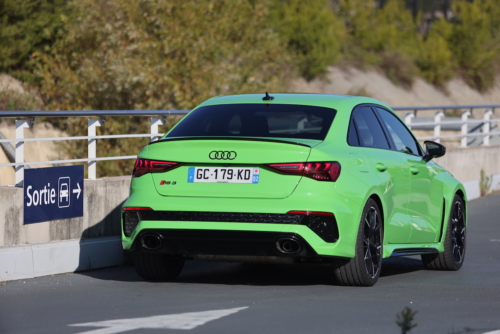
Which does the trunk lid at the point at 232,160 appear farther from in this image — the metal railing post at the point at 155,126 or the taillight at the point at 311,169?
the metal railing post at the point at 155,126

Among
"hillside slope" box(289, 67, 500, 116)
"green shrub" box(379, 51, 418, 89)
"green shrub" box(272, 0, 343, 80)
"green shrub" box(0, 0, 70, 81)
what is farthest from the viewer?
"green shrub" box(379, 51, 418, 89)

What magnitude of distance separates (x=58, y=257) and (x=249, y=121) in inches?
83.4

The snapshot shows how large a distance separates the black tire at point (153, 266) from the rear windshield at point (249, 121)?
38.5 inches

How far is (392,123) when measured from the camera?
878 centimetres

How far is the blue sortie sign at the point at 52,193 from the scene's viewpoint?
8336mm

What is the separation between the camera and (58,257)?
852 centimetres

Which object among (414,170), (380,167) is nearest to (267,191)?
(380,167)

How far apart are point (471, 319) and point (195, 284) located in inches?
95.3

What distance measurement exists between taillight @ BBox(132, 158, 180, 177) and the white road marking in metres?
1.35

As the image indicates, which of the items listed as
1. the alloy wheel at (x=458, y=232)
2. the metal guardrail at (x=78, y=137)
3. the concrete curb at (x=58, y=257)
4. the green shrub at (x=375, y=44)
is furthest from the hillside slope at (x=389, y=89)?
the concrete curb at (x=58, y=257)

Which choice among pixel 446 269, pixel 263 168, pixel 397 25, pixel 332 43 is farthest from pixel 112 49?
pixel 397 25

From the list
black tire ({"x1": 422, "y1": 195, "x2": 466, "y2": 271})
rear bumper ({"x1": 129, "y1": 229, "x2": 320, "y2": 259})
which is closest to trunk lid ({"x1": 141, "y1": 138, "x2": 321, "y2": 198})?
rear bumper ({"x1": 129, "y1": 229, "x2": 320, "y2": 259})

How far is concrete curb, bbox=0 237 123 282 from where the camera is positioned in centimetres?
803

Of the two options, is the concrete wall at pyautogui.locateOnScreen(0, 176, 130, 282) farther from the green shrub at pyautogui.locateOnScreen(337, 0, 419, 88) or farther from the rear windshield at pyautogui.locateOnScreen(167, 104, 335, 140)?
the green shrub at pyautogui.locateOnScreen(337, 0, 419, 88)
